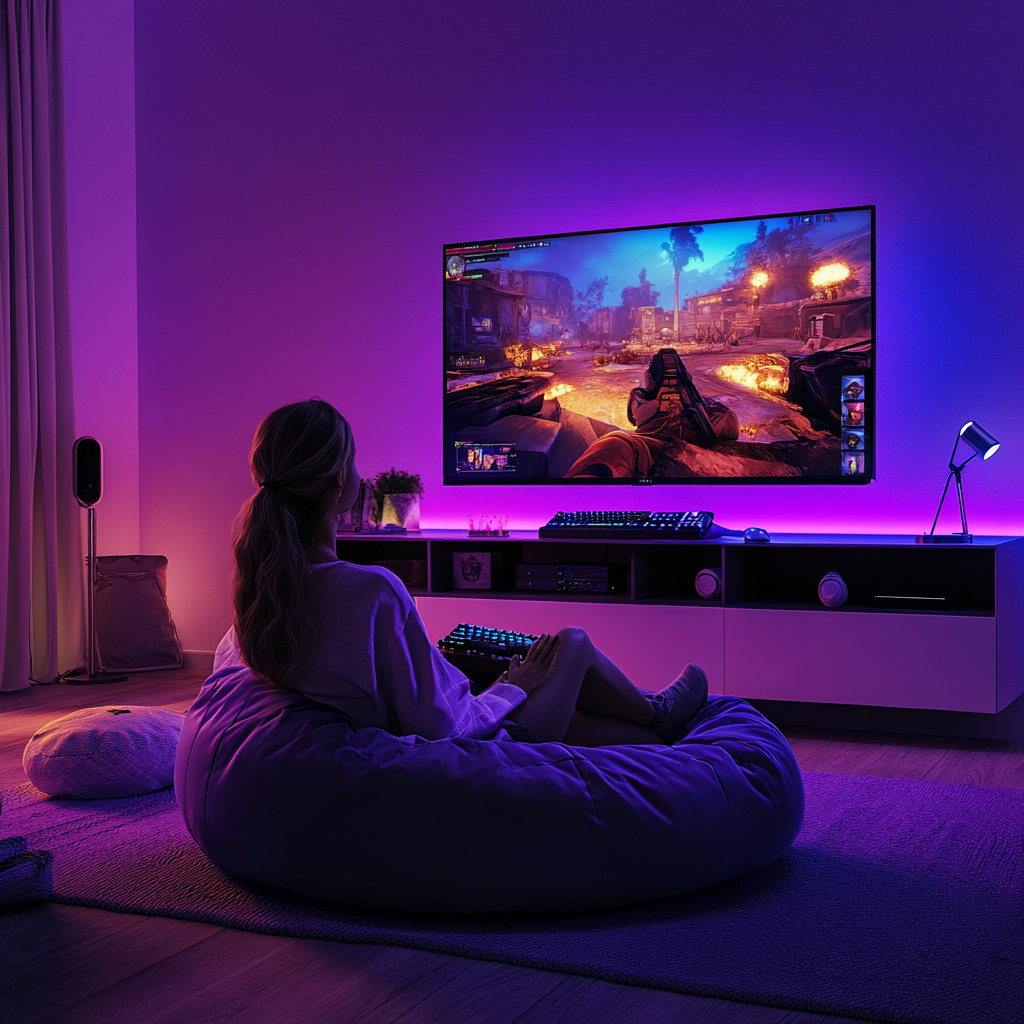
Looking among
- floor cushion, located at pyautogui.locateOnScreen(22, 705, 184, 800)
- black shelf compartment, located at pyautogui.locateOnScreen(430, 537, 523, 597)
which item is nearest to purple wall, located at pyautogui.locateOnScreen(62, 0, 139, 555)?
black shelf compartment, located at pyautogui.locateOnScreen(430, 537, 523, 597)

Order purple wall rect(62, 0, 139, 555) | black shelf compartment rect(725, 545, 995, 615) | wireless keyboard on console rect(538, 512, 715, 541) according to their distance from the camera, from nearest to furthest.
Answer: black shelf compartment rect(725, 545, 995, 615)
wireless keyboard on console rect(538, 512, 715, 541)
purple wall rect(62, 0, 139, 555)

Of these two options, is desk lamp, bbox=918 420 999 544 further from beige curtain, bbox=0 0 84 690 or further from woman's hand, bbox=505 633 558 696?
beige curtain, bbox=0 0 84 690

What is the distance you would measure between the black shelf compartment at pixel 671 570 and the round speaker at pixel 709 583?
2cm

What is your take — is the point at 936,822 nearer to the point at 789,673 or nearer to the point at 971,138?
the point at 789,673

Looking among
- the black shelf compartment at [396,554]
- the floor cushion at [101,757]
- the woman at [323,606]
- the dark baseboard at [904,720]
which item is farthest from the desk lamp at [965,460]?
the floor cushion at [101,757]

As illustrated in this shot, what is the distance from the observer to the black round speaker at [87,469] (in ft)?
15.7

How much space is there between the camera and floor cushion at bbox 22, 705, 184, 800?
279cm

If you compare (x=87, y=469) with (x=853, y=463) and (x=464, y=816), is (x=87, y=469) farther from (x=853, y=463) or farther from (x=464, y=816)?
(x=464, y=816)

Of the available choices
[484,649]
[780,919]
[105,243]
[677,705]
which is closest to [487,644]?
[484,649]

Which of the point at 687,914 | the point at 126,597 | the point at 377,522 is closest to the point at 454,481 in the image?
the point at 377,522

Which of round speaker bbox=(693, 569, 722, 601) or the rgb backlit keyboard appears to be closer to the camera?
the rgb backlit keyboard

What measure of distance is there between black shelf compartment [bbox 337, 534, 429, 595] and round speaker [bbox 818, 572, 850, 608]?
5.23ft

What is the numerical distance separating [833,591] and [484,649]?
1531 mm

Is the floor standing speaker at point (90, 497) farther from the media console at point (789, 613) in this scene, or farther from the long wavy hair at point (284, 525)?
the long wavy hair at point (284, 525)
